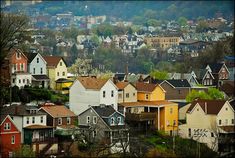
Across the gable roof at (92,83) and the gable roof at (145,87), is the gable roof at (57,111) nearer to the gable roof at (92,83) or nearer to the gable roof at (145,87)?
the gable roof at (92,83)

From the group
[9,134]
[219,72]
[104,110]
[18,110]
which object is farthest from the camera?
[219,72]

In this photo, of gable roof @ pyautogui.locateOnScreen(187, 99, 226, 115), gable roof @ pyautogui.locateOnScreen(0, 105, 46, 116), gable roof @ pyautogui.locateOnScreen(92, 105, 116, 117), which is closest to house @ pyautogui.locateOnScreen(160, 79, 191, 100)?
gable roof @ pyautogui.locateOnScreen(187, 99, 226, 115)

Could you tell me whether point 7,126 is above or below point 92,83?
below

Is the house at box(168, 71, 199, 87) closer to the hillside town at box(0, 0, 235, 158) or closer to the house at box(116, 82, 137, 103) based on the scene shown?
the hillside town at box(0, 0, 235, 158)

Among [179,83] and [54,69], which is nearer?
[54,69]

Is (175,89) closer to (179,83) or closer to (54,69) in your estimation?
(179,83)

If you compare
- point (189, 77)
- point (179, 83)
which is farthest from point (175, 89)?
point (189, 77)

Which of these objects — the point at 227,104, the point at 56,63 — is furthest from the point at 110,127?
the point at 56,63
